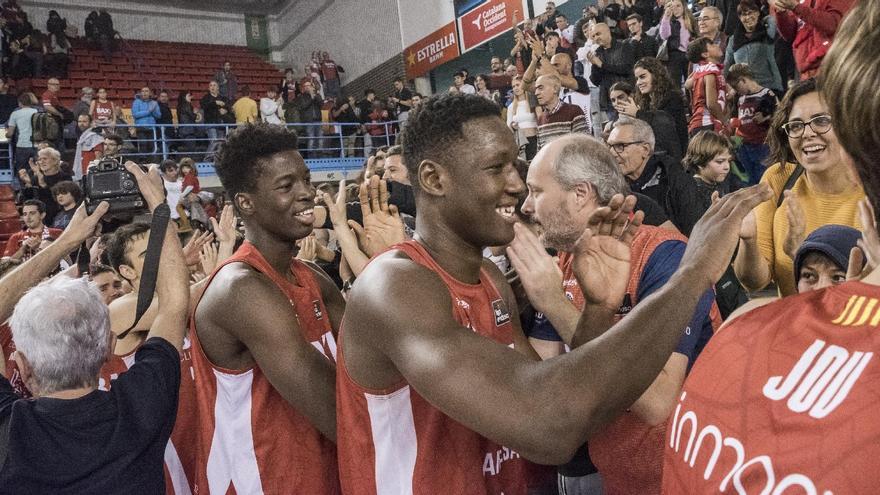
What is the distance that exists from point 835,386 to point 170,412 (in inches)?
75.6

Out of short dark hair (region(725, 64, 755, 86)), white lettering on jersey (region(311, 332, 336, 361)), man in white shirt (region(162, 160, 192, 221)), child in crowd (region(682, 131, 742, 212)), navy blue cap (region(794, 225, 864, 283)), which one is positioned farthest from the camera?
man in white shirt (region(162, 160, 192, 221))

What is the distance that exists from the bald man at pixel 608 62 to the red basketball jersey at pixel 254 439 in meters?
6.59

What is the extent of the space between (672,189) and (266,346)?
3082mm

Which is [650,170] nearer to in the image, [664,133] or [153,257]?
[664,133]

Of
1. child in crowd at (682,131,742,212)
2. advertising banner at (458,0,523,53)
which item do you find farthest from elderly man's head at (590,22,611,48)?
advertising banner at (458,0,523,53)

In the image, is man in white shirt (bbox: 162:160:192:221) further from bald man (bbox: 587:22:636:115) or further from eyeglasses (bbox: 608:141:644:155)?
eyeglasses (bbox: 608:141:644:155)

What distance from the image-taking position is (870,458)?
764 mm

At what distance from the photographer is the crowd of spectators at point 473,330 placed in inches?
36.2

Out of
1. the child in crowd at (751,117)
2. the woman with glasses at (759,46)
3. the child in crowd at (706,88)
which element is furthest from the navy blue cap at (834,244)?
the woman with glasses at (759,46)

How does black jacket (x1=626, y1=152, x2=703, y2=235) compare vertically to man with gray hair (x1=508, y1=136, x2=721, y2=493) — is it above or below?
above

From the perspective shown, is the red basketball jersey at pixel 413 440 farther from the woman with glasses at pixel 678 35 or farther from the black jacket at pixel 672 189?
the woman with glasses at pixel 678 35

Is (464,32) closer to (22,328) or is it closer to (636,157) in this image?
(636,157)

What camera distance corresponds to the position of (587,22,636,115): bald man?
802cm

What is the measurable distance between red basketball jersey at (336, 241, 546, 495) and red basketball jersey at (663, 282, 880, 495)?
0.80 m
